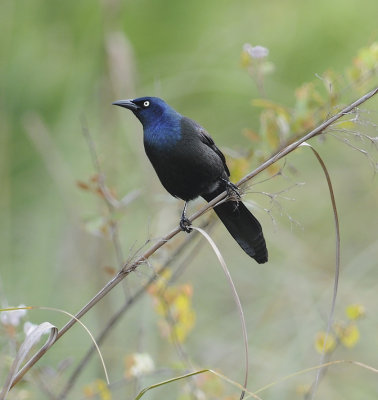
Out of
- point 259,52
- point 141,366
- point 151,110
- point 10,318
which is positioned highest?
point 259,52

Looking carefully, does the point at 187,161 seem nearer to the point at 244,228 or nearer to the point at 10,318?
the point at 244,228

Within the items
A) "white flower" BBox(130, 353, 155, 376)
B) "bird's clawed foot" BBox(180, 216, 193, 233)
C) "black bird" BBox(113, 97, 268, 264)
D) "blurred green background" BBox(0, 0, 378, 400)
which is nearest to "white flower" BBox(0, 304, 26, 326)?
"white flower" BBox(130, 353, 155, 376)

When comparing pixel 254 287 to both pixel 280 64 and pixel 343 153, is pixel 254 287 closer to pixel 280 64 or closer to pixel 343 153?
pixel 343 153

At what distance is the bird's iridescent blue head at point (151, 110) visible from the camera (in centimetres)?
297

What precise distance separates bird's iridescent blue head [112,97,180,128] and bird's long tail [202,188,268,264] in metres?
0.48

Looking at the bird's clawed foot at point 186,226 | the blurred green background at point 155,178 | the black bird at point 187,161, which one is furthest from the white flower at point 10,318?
the blurred green background at point 155,178

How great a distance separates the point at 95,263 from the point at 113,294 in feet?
1.95

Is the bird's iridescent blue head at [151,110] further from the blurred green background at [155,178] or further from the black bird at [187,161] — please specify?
the blurred green background at [155,178]

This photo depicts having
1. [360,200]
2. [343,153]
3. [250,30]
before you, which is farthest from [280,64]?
[360,200]

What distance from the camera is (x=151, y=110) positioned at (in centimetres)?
301

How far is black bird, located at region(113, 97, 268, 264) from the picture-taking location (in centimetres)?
274

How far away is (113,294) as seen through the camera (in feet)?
14.0

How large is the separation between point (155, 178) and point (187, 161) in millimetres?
969

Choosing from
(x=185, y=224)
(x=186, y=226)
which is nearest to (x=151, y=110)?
(x=185, y=224)
